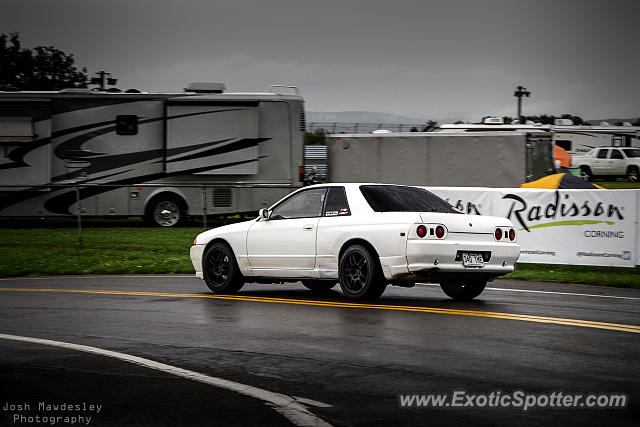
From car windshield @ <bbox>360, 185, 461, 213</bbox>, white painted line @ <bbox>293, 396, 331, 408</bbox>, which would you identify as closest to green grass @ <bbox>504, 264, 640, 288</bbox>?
car windshield @ <bbox>360, 185, 461, 213</bbox>

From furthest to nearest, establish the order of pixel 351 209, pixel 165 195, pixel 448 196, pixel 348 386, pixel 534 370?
pixel 165 195
pixel 448 196
pixel 351 209
pixel 534 370
pixel 348 386

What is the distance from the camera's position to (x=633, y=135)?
49.3 m

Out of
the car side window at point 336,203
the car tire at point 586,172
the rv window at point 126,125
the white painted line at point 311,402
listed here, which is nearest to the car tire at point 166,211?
the rv window at point 126,125

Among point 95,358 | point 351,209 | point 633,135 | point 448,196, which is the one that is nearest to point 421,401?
point 95,358

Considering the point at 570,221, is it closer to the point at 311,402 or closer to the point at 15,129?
the point at 311,402

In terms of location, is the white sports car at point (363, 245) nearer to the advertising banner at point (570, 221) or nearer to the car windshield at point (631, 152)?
the advertising banner at point (570, 221)

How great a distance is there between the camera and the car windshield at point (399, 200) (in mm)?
11863

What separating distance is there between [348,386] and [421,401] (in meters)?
0.67

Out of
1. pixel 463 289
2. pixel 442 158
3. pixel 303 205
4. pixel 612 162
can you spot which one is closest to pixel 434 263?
pixel 463 289

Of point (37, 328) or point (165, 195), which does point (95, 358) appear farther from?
point (165, 195)

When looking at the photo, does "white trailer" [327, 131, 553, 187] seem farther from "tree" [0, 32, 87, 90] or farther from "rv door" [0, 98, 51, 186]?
"tree" [0, 32, 87, 90]

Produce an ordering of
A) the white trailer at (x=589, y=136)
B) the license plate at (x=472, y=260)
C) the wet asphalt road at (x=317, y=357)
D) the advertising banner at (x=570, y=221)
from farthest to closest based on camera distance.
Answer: the white trailer at (x=589, y=136) → the advertising banner at (x=570, y=221) → the license plate at (x=472, y=260) → the wet asphalt road at (x=317, y=357)

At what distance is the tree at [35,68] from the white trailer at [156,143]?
30966mm

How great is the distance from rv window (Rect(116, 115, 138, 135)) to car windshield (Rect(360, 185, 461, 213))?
16.7 meters
